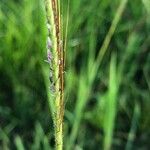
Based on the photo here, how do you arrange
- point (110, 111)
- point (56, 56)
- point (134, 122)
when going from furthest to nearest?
point (134, 122)
point (110, 111)
point (56, 56)

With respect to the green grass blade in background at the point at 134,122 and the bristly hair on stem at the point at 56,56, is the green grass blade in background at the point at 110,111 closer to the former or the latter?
the green grass blade in background at the point at 134,122

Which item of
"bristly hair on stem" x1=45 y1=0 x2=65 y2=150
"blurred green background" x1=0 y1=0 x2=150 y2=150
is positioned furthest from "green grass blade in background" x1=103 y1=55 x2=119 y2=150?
"bristly hair on stem" x1=45 y1=0 x2=65 y2=150

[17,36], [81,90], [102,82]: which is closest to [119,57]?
[102,82]

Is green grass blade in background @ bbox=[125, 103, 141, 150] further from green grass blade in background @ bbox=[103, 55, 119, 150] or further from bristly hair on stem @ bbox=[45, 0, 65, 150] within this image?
bristly hair on stem @ bbox=[45, 0, 65, 150]

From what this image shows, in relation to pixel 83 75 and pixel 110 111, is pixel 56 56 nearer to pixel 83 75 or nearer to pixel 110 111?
pixel 110 111

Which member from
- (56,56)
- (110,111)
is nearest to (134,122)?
(110,111)

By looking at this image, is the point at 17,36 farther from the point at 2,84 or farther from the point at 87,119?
the point at 87,119

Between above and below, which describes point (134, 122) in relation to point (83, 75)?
below
